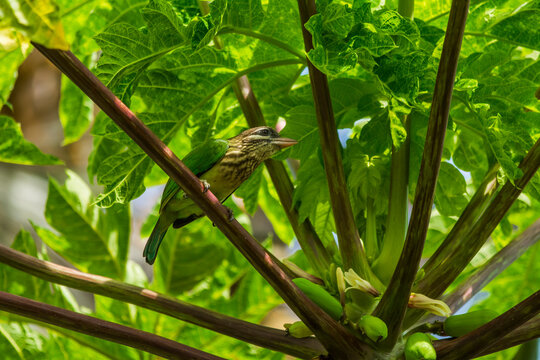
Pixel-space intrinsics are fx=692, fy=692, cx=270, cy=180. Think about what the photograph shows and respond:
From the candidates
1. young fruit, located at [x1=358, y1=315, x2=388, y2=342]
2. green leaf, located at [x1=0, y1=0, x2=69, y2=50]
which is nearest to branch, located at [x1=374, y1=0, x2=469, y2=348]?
young fruit, located at [x1=358, y1=315, x2=388, y2=342]

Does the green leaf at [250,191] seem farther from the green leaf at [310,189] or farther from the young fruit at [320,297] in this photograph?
the young fruit at [320,297]

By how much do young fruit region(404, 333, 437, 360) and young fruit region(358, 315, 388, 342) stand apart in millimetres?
60

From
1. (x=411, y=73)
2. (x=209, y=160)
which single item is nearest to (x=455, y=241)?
(x=411, y=73)

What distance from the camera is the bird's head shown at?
1.97 meters

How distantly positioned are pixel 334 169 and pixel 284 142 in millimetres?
293

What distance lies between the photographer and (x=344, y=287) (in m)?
1.72

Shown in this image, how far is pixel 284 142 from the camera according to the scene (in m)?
1.99

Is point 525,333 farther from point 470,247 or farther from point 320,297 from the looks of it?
point 320,297

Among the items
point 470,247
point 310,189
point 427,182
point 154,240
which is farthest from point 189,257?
point 427,182

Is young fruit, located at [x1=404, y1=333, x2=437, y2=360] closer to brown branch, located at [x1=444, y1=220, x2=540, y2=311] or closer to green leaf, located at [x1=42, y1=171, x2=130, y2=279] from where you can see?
brown branch, located at [x1=444, y1=220, x2=540, y2=311]

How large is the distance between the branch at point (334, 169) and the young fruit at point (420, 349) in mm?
275

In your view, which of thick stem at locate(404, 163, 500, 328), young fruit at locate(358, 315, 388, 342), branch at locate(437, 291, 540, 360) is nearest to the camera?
branch at locate(437, 291, 540, 360)

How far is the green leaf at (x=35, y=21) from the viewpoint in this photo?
104 cm

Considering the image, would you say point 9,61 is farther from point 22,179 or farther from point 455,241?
point 22,179
